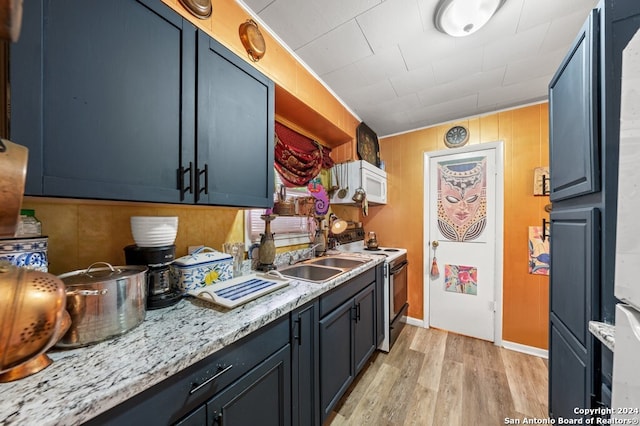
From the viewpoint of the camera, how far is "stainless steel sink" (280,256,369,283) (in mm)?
1560

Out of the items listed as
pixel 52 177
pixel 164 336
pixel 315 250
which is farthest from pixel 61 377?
pixel 315 250

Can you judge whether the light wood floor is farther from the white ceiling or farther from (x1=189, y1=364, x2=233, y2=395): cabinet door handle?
A: the white ceiling

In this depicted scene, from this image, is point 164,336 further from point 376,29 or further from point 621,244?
point 376,29

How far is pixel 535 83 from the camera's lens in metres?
1.83

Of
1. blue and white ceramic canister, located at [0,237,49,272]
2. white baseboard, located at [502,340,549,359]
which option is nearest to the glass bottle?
blue and white ceramic canister, located at [0,237,49,272]

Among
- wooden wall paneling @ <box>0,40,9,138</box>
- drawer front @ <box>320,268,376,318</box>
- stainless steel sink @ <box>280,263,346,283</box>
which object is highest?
wooden wall paneling @ <box>0,40,9,138</box>

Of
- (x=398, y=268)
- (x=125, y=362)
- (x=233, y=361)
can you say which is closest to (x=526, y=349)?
(x=398, y=268)

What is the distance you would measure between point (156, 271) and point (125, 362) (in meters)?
0.39

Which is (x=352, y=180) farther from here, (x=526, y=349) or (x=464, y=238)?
(x=526, y=349)

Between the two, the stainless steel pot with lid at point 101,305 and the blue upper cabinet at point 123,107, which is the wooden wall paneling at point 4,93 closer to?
the blue upper cabinet at point 123,107

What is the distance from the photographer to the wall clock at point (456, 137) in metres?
2.43

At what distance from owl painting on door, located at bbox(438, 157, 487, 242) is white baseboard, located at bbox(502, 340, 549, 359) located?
3.30 ft

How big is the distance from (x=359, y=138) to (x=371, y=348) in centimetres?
198

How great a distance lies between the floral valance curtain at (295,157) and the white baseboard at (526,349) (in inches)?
97.0
